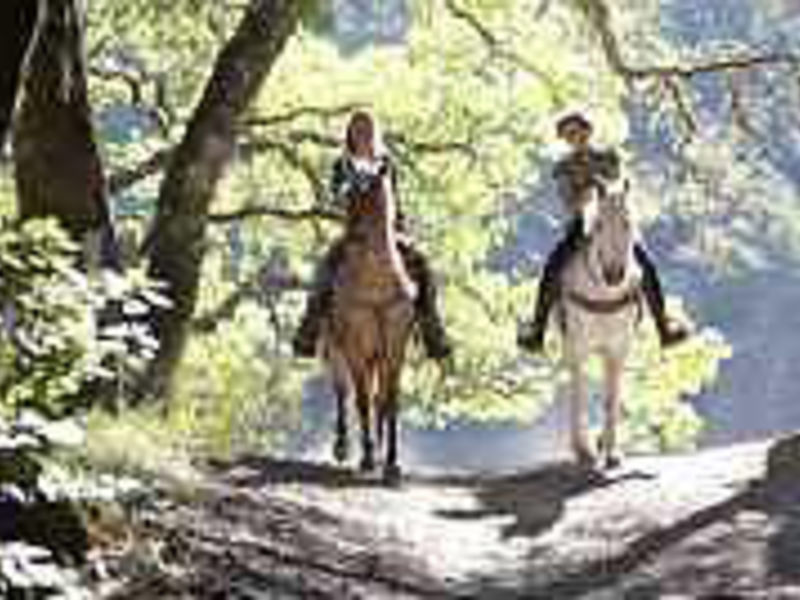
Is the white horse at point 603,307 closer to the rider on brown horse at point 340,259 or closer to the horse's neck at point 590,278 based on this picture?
the horse's neck at point 590,278

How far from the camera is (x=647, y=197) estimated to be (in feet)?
109

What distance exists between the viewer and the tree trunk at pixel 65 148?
13648 millimetres

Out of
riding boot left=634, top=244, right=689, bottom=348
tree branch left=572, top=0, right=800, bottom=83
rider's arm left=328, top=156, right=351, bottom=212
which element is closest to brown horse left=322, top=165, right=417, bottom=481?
rider's arm left=328, top=156, right=351, bottom=212

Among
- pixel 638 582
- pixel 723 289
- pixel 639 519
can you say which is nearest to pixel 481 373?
pixel 639 519

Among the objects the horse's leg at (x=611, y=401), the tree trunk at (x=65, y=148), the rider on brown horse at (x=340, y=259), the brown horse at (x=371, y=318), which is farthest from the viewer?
the horse's leg at (x=611, y=401)

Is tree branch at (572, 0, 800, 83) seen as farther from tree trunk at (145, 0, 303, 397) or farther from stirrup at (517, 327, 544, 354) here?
stirrup at (517, 327, 544, 354)

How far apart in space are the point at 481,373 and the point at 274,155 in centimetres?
430

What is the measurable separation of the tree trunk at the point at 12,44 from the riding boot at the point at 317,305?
990 centimetres

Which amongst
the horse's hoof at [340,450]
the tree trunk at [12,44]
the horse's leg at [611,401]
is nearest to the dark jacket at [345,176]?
the horse's leg at [611,401]

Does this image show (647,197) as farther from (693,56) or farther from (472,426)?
(472,426)

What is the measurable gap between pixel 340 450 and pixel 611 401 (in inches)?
90.0

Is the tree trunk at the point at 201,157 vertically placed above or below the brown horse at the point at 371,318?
above

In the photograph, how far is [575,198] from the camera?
17.3 meters

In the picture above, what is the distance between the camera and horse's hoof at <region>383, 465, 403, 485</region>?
17.4 m
